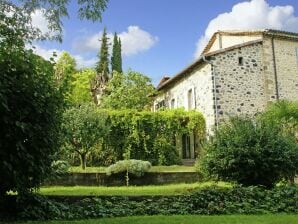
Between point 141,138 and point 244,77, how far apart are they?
644cm

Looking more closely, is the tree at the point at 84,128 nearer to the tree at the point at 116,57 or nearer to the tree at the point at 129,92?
the tree at the point at 129,92

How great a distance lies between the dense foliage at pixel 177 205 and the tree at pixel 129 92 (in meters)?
21.6

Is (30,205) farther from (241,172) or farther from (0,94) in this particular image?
(241,172)

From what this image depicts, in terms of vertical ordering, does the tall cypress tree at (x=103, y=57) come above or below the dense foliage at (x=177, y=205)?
above

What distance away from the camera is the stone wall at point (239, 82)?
23.7m

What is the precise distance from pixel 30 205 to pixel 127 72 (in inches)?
1012

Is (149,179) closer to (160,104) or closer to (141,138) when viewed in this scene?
(141,138)

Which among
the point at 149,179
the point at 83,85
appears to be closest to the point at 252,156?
the point at 149,179

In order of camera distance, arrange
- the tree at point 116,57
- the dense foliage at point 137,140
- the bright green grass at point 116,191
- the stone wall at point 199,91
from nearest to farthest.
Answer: the bright green grass at point 116,191 < the dense foliage at point 137,140 < the stone wall at point 199,91 < the tree at point 116,57

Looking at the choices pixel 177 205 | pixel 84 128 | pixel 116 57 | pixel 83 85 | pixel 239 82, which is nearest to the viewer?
pixel 177 205

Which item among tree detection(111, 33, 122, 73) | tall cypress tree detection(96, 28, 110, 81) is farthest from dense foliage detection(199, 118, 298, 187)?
tree detection(111, 33, 122, 73)

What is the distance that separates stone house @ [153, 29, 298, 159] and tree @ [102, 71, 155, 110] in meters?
7.09

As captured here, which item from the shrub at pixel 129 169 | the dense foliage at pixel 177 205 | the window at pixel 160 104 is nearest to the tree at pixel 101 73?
the window at pixel 160 104

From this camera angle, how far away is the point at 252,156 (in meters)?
13.4
